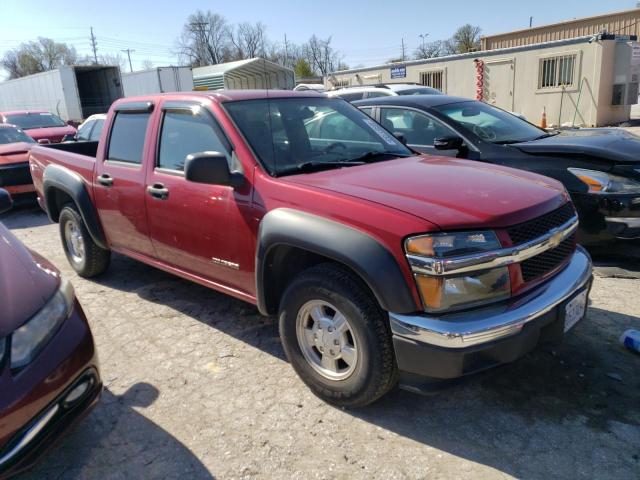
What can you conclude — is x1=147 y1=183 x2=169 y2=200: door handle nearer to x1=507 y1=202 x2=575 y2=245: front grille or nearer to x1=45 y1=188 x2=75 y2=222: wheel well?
x1=45 y1=188 x2=75 y2=222: wheel well

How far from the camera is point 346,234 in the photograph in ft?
8.55

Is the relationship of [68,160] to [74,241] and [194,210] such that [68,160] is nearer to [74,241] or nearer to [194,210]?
[74,241]

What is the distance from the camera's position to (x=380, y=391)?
2719 mm

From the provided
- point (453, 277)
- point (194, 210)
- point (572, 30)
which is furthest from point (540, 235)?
point (572, 30)

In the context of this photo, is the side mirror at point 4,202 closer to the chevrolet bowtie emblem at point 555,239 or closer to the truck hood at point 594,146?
the chevrolet bowtie emblem at point 555,239

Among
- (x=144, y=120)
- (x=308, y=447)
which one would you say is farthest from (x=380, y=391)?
(x=144, y=120)

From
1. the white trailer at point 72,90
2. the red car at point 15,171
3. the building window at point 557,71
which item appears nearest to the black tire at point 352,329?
the red car at point 15,171

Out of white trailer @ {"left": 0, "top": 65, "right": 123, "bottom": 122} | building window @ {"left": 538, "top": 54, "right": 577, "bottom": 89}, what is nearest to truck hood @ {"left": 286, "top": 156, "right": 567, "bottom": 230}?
building window @ {"left": 538, "top": 54, "right": 577, "bottom": 89}

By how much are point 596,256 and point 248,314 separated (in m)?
3.47

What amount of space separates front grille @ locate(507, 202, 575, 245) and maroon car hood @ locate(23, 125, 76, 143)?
554 inches

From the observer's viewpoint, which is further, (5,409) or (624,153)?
(624,153)

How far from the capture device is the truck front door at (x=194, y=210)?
10.8 feet

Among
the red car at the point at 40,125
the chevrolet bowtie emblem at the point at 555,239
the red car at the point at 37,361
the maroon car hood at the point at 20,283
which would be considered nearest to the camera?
the red car at the point at 37,361

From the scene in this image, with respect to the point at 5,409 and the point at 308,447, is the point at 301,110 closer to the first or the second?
the point at 308,447
